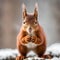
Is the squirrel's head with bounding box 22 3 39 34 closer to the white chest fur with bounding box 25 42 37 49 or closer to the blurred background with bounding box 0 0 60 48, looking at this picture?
the white chest fur with bounding box 25 42 37 49

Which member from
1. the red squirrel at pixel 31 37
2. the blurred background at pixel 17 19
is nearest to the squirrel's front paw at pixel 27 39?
the red squirrel at pixel 31 37

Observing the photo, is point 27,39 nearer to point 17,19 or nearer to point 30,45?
point 30,45

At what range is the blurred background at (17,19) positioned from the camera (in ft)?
8.29

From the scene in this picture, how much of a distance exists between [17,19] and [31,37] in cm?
134

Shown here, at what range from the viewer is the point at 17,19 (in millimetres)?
2533

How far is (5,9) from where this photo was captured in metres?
2.57

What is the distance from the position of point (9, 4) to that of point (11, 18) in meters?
0.11

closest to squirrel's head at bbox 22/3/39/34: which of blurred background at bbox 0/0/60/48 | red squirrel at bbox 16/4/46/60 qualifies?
red squirrel at bbox 16/4/46/60

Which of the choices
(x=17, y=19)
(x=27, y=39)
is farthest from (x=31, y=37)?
(x=17, y=19)

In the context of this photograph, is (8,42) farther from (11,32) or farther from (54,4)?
(54,4)

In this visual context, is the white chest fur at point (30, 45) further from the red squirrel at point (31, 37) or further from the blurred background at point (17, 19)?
the blurred background at point (17, 19)

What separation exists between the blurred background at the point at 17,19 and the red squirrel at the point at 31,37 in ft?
4.25

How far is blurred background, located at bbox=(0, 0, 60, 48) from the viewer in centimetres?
253

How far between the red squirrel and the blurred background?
1.29 m
